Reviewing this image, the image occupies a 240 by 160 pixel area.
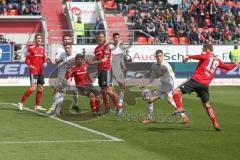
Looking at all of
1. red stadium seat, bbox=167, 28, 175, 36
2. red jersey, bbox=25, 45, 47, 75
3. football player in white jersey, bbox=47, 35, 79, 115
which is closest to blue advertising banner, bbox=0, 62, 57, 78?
red stadium seat, bbox=167, 28, 175, 36

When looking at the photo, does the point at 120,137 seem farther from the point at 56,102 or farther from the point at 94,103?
the point at 56,102

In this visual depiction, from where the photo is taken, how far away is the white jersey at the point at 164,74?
56.0 feet

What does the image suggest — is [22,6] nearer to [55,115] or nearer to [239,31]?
[239,31]

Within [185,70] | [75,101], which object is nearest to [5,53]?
[185,70]

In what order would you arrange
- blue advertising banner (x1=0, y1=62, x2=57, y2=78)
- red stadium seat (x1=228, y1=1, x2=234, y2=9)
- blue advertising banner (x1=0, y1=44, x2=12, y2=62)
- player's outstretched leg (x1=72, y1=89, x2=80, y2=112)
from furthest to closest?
1. red stadium seat (x1=228, y1=1, x2=234, y2=9)
2. blue advertising banner (x1=0, y1=44, x2=12, y2=62)
3. blue advertising banner (x1=0, y1=62, x2=57, y2=78)
4. player's outstretched leg (x1=72, y1=89, x2=80, y2=112)

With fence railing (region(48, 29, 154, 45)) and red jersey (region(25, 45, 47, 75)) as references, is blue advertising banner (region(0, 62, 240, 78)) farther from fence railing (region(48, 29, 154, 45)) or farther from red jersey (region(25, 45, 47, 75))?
red jersey (region(25, 45, 47, 75))

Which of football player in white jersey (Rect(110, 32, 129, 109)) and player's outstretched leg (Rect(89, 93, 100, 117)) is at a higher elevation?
football player in white jersey (Rect(110, 32, 129, 109))

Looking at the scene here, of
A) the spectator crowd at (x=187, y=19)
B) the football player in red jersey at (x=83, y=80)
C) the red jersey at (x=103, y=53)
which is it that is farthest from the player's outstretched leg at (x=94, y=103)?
the spectator crowd at (x=187, y=19)

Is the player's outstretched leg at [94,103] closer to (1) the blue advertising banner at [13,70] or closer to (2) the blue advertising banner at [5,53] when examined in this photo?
(1) the blue advertising banner at [13,70]

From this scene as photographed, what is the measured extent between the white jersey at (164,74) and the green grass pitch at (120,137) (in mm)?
895

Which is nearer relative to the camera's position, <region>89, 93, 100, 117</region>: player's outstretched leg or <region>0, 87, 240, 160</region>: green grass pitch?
<region>0, 87, 240, 160</region>: green grass pitch

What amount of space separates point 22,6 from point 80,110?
25035mm

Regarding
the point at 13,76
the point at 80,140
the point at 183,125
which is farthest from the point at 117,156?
the point at 13,76

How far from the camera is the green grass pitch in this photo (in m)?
12.0
